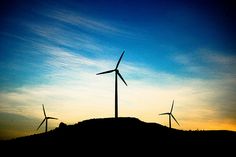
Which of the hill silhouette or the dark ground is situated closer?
the dark ground

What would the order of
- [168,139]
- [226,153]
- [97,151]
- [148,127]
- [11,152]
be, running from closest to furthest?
1. [226,153]
2. [97,151]
3. [168,139]
4. [11,152]
5. [148,127]

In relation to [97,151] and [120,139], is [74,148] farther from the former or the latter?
[120,139]

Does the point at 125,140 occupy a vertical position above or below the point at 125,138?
below

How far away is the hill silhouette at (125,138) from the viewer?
4933 cm

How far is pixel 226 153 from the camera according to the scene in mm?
43750

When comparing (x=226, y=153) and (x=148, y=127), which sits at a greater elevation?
(x=148, y=127)

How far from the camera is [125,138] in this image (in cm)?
5347

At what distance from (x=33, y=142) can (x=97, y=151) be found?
2087 cm

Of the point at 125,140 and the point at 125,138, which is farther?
the point at 125,138

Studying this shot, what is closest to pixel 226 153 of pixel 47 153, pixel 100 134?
pixel 100 134

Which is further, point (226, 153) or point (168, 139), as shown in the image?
point (168, 139)

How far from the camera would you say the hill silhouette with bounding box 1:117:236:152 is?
49.3 metres

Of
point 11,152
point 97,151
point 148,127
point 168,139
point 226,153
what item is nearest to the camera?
point 226,153

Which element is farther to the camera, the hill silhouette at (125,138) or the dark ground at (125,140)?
the hill silhouette at (125,138)
